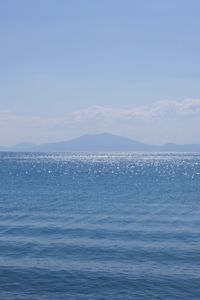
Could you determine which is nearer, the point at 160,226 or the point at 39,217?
the point at 160,226

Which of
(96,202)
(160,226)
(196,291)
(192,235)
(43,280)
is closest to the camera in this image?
(196,291)

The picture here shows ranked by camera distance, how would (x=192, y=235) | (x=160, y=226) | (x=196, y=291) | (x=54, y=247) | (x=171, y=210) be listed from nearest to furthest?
(x=196, y=291)
(x=54, y=247)
(x=192, y=235)
(x=160, y=226)
(x=171, y=210)

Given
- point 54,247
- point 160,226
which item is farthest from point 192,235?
point 54,247

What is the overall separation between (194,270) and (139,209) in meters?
27.8

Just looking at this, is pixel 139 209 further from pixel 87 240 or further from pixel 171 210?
pixel 87 240

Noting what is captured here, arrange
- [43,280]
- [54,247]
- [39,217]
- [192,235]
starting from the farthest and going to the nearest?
[39,217] < [192,235] < [54,247] < [43,280]

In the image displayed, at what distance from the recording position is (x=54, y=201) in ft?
223

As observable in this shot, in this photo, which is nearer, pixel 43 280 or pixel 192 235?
pixel 43 280

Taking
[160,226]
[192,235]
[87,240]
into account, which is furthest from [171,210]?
[87,240]

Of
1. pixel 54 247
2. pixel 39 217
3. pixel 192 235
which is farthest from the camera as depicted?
pixel 39 217

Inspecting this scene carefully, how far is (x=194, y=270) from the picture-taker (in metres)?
30.8

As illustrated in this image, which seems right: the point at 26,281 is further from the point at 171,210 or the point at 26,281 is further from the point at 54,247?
the point at 171,210

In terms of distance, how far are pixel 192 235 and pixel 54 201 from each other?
30812mm

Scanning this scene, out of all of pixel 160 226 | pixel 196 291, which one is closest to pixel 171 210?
pixel 160 226
